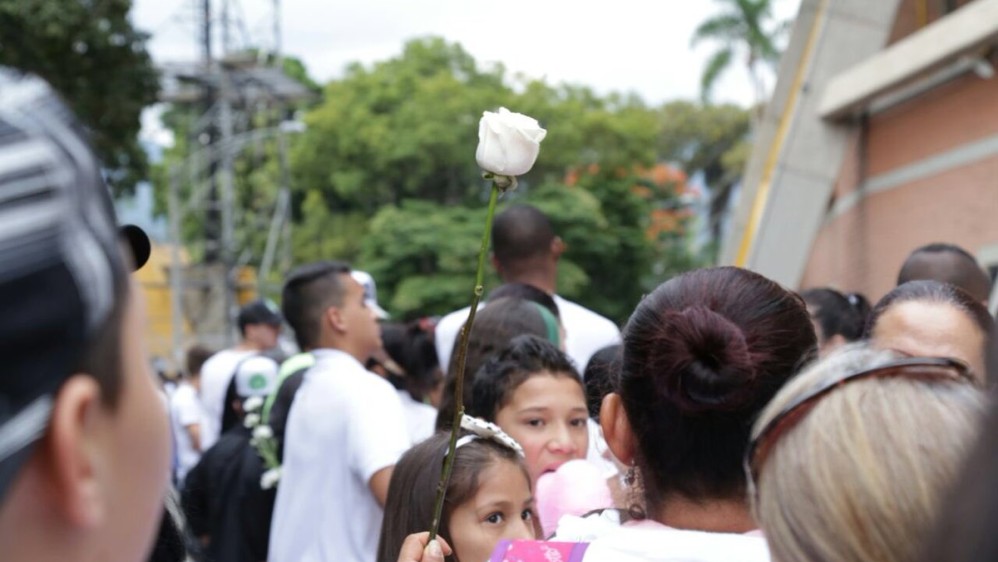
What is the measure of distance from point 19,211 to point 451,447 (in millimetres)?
1457

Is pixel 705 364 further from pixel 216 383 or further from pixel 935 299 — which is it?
pixel 216 383

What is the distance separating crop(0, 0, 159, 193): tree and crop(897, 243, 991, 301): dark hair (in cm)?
1798

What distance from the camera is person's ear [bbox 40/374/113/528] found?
38.5 inches

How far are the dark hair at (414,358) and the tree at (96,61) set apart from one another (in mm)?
15297

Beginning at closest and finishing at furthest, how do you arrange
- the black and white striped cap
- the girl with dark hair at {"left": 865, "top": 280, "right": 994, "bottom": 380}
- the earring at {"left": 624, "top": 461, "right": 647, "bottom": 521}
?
the black and white striped cap → the earring at {"left": 624, "top": 461, "right": 647, "bottom": 521} → the girl with dark hair at {"left": 865, "top": 280, "right": 994, "bottom": 380}

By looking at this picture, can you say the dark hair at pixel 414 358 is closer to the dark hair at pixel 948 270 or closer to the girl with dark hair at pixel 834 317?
the girl with dark hair at pixel 834 317

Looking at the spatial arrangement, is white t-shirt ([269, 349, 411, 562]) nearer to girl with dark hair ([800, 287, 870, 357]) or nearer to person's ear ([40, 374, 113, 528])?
girl with dark hair ([800, 287, 870, 357])

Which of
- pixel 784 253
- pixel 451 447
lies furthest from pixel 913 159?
pixel 451 447

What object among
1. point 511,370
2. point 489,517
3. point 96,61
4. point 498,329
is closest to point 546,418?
point 511,370

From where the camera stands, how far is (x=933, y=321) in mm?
3355

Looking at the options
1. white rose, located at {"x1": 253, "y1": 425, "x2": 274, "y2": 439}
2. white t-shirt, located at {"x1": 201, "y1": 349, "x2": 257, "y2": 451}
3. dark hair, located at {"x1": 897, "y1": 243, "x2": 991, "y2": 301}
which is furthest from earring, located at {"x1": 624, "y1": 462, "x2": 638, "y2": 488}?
white t-shirt, located at {"x1": 201, "y1": 349, "x2": 257, "y2": 451}

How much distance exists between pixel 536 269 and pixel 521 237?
17cm

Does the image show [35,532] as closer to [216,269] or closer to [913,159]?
[913,159]

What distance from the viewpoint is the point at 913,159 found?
14.2 m
